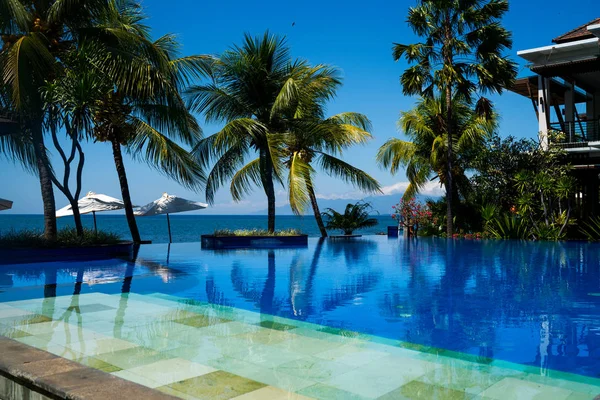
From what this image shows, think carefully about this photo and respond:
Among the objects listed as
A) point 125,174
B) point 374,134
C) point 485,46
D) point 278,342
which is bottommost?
point 278,342

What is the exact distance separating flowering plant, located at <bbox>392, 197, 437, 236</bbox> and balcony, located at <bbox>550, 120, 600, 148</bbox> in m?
5.73

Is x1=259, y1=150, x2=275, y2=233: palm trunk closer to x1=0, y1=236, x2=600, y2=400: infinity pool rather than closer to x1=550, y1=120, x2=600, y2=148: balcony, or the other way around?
x1=0, y1=236, x2=600, y2=400: infinity pool

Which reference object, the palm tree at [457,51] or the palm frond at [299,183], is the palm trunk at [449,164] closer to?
the palm tree at [457,51]

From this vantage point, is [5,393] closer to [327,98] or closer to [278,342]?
[278,342]

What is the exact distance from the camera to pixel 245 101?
18.5m

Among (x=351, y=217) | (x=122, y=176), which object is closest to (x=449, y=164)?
(x=351, y=217)

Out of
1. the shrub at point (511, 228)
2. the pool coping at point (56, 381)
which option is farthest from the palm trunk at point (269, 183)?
the pool coping at point (56, 381)

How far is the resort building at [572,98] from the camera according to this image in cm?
1745

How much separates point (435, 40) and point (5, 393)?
18584 millimetres

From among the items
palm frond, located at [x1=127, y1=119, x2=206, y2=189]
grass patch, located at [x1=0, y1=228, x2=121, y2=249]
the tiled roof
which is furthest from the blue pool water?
the tiled roof

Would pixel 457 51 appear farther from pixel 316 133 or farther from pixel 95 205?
pixel 95 205

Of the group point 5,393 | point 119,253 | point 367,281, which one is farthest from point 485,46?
point 5,393

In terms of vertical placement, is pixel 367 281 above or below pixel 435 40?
below

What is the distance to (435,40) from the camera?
63.6ft
